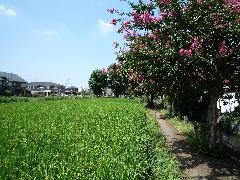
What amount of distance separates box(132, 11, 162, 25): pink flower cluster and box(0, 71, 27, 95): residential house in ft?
312

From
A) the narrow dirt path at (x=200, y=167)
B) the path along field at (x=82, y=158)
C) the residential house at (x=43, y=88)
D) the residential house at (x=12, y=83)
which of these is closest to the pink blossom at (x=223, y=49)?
the narrow dirt path at (x=200, y=167)

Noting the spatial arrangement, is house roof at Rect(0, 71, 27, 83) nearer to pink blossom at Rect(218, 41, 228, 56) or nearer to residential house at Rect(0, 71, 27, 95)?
residential house at Rect(0, 71, 27, 95)

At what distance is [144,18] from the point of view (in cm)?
1358

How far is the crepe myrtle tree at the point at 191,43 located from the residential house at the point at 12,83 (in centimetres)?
9511

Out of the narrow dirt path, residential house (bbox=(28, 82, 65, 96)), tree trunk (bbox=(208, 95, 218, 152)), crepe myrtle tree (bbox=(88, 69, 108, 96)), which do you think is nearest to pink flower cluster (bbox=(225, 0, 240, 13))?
tree trunk (bbox=(208, 95, 218, 152))

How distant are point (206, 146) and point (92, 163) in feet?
25.1

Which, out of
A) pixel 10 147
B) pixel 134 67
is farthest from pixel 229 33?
pixel 10 147

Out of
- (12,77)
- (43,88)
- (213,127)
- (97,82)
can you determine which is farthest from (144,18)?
(43,88)

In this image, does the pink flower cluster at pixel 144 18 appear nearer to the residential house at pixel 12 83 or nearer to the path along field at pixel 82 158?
the path along field at pixel 82 158

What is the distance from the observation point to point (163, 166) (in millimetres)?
11445

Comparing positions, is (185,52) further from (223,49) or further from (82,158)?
(82,158)

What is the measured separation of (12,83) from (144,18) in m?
107

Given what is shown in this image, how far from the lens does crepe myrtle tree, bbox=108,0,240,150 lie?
12.1m

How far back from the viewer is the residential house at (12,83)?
104681mm
